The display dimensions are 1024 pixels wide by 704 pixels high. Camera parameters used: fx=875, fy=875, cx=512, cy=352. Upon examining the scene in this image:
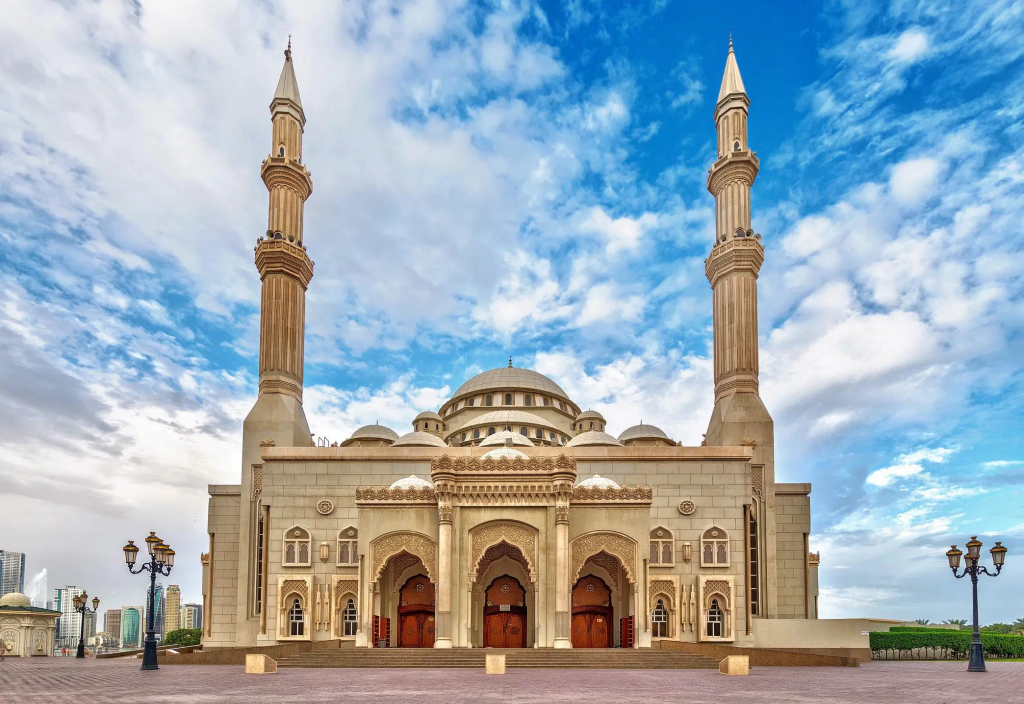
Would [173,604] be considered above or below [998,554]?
below

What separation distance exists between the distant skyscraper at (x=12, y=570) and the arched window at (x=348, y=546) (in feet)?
219

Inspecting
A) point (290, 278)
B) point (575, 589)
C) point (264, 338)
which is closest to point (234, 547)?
point (264, 338)

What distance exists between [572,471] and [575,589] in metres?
6.12

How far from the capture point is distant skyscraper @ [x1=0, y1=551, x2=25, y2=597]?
3339 inches

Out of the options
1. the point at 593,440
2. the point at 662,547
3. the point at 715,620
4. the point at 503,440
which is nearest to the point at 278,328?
the point at 503,440

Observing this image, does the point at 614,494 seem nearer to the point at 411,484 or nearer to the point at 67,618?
the point at 411,484

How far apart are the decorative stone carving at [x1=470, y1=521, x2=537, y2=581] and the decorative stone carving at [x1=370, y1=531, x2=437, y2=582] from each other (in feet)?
5.04

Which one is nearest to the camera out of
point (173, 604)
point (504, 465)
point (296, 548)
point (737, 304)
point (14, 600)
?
point (504, 465)

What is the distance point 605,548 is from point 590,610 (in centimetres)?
437

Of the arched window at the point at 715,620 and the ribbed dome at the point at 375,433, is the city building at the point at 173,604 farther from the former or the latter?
the arched window at the point at 715,620

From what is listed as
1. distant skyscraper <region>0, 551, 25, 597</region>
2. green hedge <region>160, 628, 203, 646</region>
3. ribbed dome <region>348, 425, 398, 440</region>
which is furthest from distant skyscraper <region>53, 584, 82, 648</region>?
ribbed dome <region>348, 425, 398, 440</region>

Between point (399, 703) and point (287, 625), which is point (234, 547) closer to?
point (287, 625)

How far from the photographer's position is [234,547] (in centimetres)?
3700

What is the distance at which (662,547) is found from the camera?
33.3 meters
